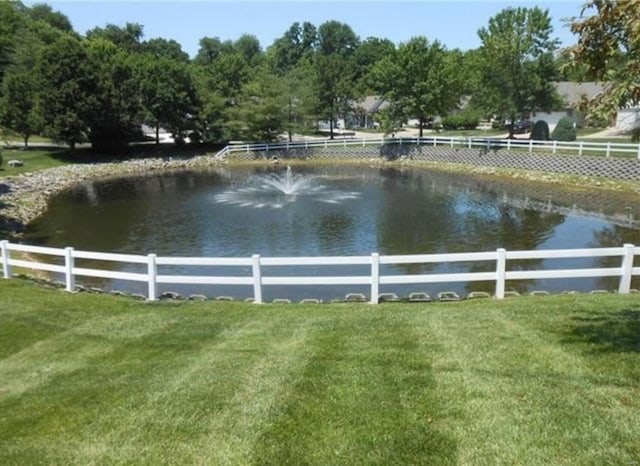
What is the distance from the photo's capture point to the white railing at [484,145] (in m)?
36.4

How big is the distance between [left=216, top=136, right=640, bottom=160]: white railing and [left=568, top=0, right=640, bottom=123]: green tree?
1239 inches

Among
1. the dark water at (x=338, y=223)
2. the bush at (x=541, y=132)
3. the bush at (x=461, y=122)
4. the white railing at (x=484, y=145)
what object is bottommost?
the dark water at (x=338, y=223)

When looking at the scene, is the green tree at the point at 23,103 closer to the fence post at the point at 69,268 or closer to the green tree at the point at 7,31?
the green tree at the point at 7,31

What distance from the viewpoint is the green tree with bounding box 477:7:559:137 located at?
46.8 m

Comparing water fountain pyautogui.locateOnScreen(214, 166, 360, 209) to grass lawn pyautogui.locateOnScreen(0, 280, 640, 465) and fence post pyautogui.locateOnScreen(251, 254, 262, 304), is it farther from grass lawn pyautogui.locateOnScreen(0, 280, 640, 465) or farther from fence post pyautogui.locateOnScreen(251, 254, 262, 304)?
grass lawn pyautogui.locateOnScreen(0, 280, 640, 465)

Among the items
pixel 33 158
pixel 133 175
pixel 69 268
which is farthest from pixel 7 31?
pixel 69 268

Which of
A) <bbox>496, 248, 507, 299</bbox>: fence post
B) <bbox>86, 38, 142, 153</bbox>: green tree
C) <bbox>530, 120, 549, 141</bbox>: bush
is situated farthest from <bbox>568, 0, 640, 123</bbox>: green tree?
<bbox>86, 38, 142, 153</bbox>: green tree

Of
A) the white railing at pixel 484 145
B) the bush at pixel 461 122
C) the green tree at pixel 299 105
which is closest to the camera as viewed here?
the white railing at pixel 484 145

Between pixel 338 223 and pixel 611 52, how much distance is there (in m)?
19.5

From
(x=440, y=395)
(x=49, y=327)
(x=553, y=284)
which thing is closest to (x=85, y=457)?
(x=440, y=395)

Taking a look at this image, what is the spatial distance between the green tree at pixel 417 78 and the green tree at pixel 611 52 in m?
47.2

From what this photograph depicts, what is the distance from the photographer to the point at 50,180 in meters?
39.5

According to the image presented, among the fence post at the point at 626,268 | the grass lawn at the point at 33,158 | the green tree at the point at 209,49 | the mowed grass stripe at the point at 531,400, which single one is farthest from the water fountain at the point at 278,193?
the green tree at the point at 209,49

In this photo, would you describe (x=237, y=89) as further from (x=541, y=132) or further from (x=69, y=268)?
(x=69, y=268)
